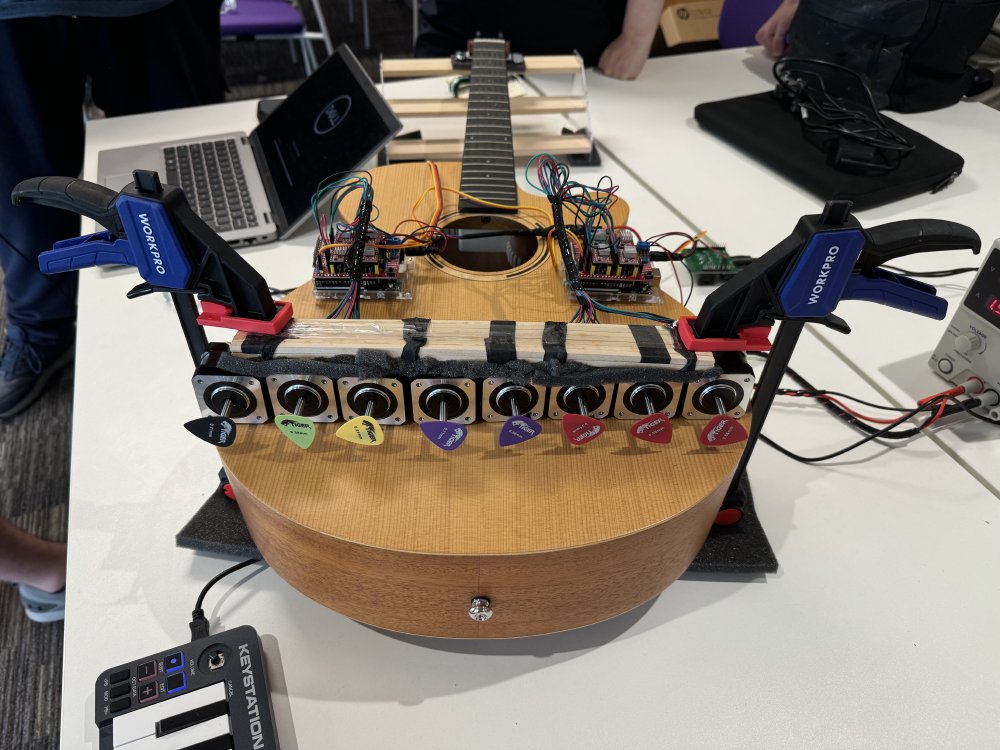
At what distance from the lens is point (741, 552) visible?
27.4 inches

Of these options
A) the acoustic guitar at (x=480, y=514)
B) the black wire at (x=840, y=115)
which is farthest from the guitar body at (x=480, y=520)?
the black wire at (x=840, y=115)

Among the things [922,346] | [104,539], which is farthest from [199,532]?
[922,346]

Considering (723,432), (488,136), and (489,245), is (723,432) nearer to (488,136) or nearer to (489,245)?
(489,245)

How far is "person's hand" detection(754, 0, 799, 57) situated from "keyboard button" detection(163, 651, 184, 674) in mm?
1797

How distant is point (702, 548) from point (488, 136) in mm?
745

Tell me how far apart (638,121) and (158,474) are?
46.5 inches

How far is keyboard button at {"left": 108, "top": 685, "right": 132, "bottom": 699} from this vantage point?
1.83 ft

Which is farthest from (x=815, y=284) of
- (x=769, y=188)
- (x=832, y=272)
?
(x=769, y=188)

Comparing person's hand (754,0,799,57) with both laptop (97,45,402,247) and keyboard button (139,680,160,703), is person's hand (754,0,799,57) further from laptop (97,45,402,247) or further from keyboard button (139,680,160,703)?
keyboard button (139,680,160,703)

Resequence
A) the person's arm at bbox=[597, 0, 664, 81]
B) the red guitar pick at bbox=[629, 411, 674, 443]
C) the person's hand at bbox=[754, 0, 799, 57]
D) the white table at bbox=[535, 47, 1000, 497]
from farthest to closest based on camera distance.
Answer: the person's hand at bbox=[754, 0, 799, 57] → the person's arm at bbox=[597, 0, 664, 81] → the white table at bbox=[535, 47, 1000, 497] → the red guitar pick at bbox=[629, 411, 674, 443]

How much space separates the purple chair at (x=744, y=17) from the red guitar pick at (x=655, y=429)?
73.8 inches

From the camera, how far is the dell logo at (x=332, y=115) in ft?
3.42

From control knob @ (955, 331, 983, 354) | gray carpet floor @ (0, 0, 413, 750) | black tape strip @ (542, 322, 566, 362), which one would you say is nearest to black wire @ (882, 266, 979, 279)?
control knob @ (955, 331, 983, 354)

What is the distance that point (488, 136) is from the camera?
1.10 metres
